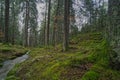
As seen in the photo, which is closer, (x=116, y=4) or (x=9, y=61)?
(x=116, y=4)

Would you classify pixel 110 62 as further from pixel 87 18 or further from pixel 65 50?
pixel 87 18

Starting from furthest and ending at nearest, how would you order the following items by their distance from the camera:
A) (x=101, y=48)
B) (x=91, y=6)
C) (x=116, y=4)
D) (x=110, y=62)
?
(x=91, y=6), (x=101, y=48), (x=110, y=62), (x=116, y=4)

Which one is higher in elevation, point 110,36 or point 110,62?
point 110,36

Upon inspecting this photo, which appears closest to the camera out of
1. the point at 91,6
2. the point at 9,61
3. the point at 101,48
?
the point at 101,48

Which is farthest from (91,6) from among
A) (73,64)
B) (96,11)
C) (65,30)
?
(73,64)

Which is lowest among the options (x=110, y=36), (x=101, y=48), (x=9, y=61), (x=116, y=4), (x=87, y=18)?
(x=9, y=61)

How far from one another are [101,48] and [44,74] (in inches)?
107

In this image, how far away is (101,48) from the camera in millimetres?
8117

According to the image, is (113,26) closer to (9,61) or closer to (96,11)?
(9,61)

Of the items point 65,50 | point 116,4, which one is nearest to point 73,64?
point 116,4

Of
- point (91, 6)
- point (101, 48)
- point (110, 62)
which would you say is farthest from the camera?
point (91, 6)

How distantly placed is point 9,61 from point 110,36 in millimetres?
8468

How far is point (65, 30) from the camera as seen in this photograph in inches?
577

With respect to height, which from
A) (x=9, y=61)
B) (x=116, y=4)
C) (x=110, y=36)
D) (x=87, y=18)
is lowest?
(x=9, y=61)
